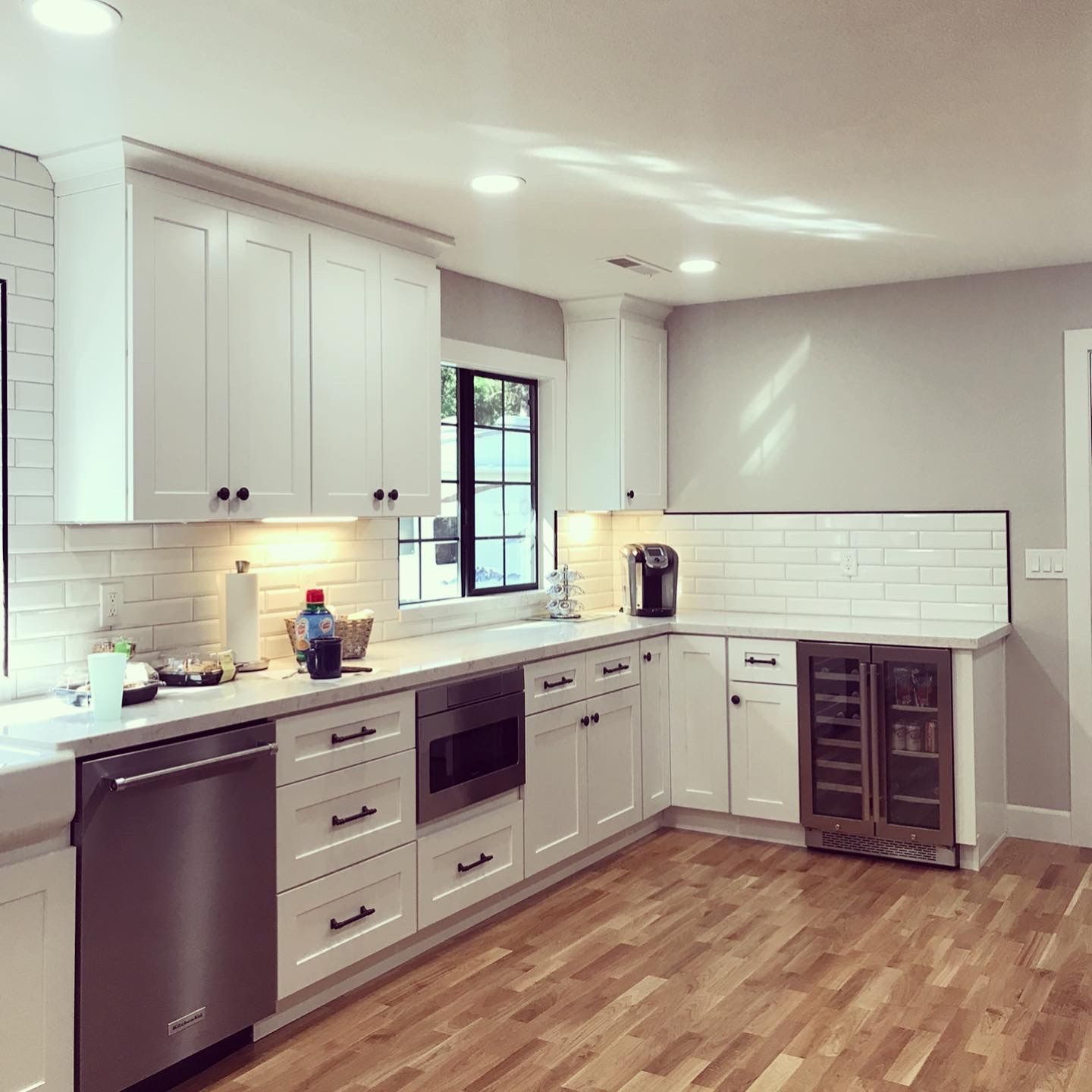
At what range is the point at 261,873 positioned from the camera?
292 centimetres

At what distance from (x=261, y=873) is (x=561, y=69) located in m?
2.07

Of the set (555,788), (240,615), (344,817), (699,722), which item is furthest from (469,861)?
(699,722)

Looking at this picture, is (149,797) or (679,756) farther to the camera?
(679,756)

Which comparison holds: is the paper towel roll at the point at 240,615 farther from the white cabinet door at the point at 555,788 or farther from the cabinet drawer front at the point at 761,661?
the cabinet drawer front at the point at 761,661

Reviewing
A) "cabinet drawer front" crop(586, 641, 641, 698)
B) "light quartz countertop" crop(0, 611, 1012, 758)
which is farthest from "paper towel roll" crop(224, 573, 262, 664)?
"cabinet drawer front" crop(586, 641, 641, 698)

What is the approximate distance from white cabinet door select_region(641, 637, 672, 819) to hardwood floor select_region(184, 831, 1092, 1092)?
487 millimetres

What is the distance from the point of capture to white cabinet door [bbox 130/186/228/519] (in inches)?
118

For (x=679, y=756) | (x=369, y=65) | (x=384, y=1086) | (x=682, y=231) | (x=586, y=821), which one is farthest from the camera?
(x=679, y=756)

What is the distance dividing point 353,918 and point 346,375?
1664 mm

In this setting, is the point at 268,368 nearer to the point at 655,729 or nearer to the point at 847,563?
the point at 655,729

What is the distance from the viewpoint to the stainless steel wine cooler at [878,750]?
434 centimetres

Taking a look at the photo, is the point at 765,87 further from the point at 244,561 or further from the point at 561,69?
the point at 244,561

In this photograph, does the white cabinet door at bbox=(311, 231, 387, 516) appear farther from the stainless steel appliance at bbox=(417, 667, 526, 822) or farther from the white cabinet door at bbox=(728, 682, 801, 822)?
the white cabinet door at bbox=(728, 682, 801, 822)

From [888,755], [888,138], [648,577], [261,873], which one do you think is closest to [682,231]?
[888,138]
